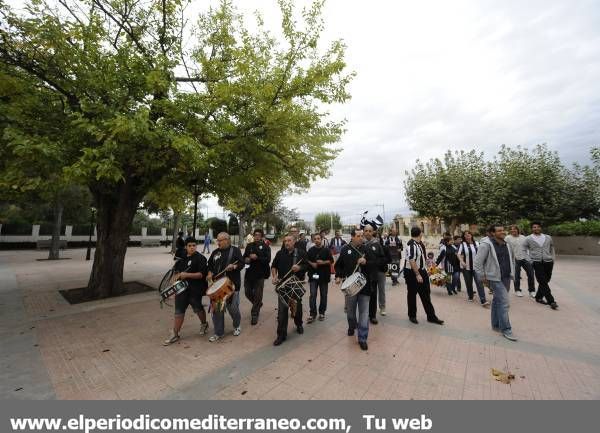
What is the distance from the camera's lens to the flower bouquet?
26.7 feet

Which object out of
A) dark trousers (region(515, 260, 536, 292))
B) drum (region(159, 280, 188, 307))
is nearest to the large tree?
drum (region(159, 280, 188, 307))

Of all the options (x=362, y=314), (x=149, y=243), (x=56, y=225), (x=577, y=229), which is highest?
(x=577, y=229)

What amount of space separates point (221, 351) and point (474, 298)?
715 centimetres

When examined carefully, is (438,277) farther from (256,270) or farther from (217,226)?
(217,226)

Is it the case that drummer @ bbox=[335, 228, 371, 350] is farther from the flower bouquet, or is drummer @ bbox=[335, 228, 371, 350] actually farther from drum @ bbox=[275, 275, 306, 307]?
the flower bouquet

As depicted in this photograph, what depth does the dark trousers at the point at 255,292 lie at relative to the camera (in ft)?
19.3

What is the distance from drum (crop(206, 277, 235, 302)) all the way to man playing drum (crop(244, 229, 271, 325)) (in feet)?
3.52

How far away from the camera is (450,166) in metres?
23.7

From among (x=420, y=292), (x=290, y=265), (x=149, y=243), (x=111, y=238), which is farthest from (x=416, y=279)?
(x=149, y=243)

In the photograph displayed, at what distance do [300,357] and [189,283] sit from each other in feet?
7.60

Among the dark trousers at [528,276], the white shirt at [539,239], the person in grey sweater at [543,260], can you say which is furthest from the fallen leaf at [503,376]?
the dark trousers at [528,276]

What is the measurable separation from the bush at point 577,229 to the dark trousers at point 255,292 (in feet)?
80.6

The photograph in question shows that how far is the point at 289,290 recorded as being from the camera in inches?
189
